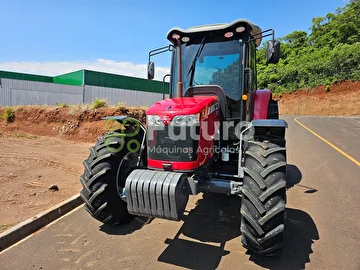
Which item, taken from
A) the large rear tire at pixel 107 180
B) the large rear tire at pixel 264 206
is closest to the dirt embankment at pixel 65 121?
the large rear tire at pixel 107 180

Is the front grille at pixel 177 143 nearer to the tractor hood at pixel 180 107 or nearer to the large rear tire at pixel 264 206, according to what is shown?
the tractor hood at pixel 180 107

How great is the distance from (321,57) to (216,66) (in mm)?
37503

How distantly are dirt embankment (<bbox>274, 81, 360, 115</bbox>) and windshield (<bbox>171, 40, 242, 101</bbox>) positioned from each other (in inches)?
1161

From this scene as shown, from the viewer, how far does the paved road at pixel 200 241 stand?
10.2 ft

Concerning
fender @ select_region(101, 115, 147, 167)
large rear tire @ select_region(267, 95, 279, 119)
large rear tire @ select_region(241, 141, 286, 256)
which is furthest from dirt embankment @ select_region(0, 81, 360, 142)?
large rear tire @ select_region(241, 141, 286, 256)

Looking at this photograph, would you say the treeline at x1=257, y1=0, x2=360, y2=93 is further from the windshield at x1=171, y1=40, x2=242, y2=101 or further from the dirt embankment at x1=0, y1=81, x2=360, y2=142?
the windshield at x1=171, y1=40, x2=242, y2=101

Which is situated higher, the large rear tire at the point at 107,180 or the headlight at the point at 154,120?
the headlight at the point at 154,120

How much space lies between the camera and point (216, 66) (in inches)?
169

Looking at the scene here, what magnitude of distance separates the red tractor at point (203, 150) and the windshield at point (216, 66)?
0.02m

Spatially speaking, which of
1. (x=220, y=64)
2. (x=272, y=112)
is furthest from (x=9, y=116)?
(x=220, y=64)

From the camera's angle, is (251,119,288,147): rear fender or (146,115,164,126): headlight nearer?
(146,115,164,126): headlight

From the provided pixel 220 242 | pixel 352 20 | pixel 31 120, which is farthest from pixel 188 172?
pixel 352 20

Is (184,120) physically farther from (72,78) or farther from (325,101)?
(72,78)

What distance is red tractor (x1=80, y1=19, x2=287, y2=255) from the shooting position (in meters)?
2.98
